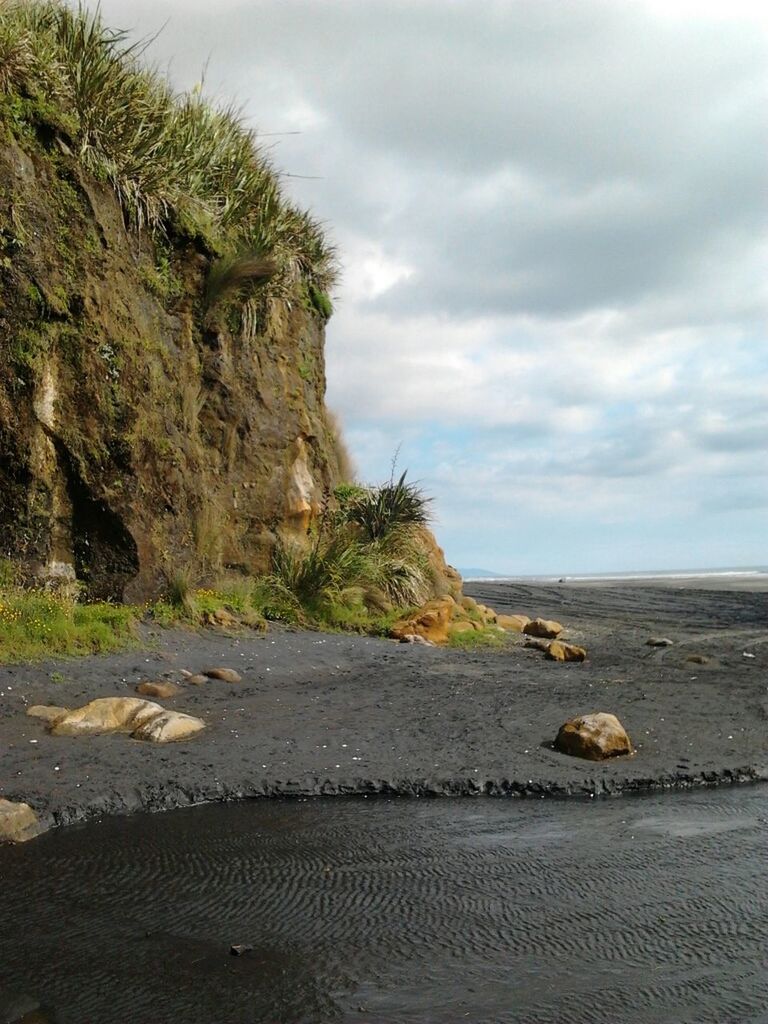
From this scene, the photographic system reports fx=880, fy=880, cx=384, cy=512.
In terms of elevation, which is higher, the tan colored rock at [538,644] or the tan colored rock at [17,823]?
the tan colored rock at [538,644]

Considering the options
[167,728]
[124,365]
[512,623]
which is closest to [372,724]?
[167,728]

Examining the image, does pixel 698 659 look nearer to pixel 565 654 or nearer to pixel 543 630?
pixel 565 654

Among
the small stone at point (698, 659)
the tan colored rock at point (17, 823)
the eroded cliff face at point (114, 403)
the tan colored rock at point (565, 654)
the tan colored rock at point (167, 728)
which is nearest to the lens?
the tan colored rock at point (17, 823)

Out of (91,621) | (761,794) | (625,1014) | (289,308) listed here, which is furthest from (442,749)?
(289,308)

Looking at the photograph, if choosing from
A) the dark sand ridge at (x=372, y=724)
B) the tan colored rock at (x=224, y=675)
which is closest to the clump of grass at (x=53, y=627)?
the dark sand ridge at (x=372, y=724)

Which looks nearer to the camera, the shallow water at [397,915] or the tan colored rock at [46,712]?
the shallow water at [397,915]

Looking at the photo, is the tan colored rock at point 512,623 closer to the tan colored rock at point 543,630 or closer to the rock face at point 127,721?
the tan colored rock at point 543,630

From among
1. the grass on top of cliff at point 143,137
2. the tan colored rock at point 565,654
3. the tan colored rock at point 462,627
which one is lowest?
the tan colored rock at point 565,654

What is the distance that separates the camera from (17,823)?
14.3 feet

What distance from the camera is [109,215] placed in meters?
10.7

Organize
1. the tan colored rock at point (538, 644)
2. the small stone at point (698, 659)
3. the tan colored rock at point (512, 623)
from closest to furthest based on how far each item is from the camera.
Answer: the small stone at point (698, 659) < the tan colored rock at point (538, 644) < the tan colored rock at point (512, 623)

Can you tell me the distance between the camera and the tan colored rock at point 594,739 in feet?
18.7

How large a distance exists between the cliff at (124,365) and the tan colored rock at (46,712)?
3054mm

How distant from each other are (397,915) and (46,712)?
13.1 ft
